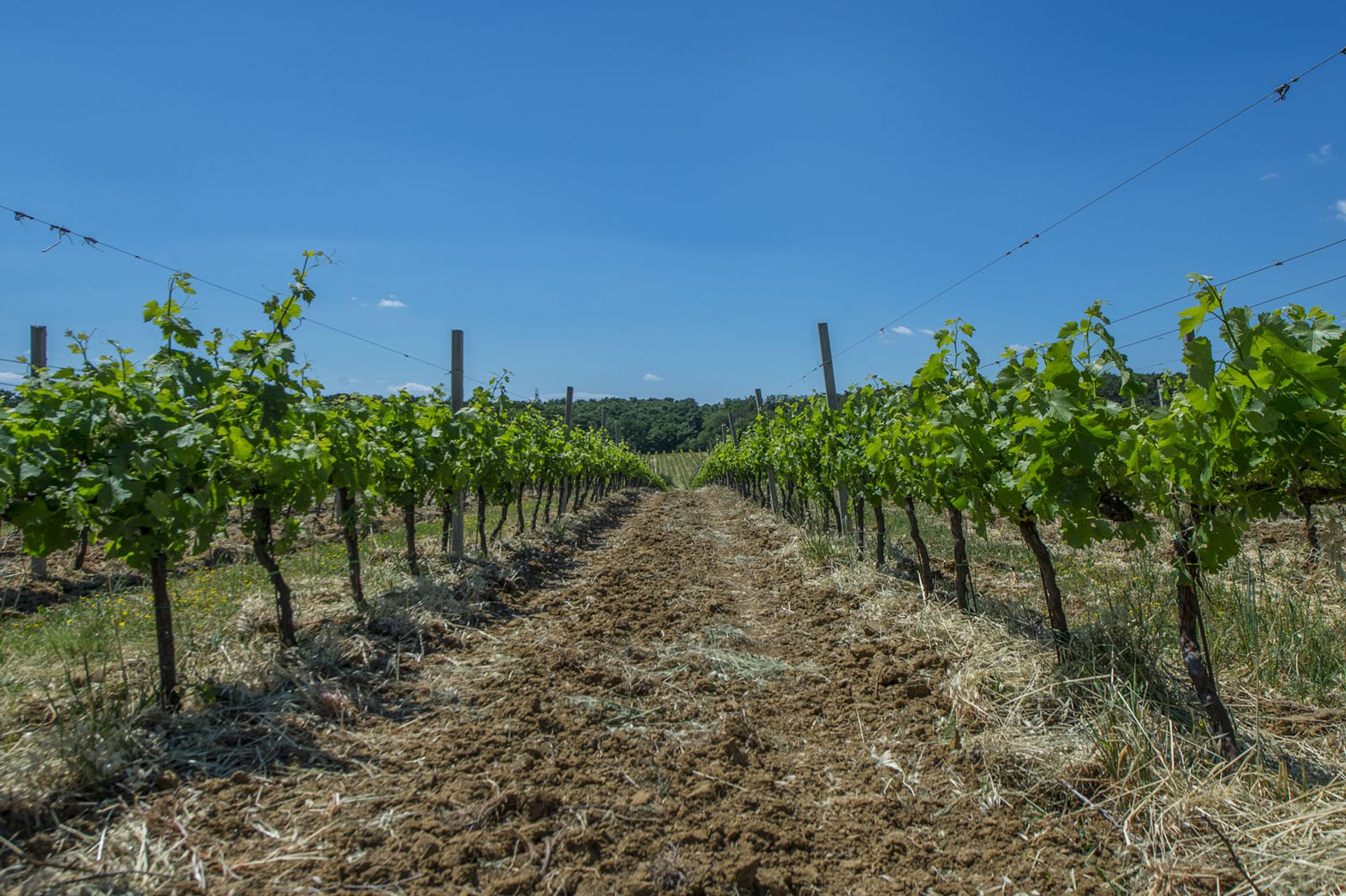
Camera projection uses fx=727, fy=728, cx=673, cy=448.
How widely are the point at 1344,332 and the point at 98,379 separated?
5.62m

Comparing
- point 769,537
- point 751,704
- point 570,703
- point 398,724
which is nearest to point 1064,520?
point 751,704

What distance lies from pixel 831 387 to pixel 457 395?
17.6ft

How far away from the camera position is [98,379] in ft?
12.5

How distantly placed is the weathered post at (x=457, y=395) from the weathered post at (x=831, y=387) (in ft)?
17.0

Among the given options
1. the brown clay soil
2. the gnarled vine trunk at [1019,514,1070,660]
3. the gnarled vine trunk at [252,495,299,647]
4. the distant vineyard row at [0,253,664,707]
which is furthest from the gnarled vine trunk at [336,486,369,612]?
the gnarled vine trunk at [1019,514,1070,660]

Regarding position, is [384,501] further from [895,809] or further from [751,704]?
[895,809]

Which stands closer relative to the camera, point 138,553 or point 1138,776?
point 1138,776

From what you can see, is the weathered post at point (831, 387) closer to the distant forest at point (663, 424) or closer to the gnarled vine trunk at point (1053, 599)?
the gnarled vine trunk at point (1053, 599)

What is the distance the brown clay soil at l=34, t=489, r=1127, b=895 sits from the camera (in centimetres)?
271

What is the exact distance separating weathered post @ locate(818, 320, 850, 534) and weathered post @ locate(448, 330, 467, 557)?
517 centimetres

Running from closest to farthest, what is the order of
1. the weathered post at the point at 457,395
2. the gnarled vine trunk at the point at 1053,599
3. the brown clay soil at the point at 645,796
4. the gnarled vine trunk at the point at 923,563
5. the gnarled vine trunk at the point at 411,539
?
the brown clay soil at the point at 645,796 → the gnarled vine trunk at the point at 1053,599 → the gnarled vine trunk at the point at 923,563 → the gnarled vine trunk at the point at 411,539 → the weathered post at the point at 457,395

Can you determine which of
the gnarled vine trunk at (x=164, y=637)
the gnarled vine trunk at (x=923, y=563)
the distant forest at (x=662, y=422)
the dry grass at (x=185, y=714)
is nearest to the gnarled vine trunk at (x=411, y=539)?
the dry grass at (x=185, y=714)

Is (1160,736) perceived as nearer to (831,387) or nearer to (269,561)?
(269,561)

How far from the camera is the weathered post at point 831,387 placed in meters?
10.8
